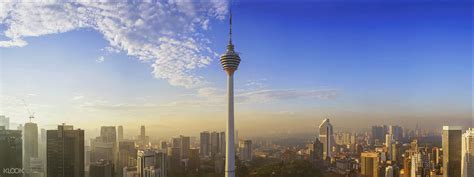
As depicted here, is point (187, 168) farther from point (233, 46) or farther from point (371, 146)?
point (371, 146)

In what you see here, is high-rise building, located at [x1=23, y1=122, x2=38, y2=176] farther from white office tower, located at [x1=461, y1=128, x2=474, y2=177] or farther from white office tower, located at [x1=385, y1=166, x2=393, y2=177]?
white office tower, located at [x1=461, y1=128, x2=474, y2=177]

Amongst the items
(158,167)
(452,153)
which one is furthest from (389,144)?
(158,167)

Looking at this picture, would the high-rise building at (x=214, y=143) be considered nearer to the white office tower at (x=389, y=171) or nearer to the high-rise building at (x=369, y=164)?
the high-rise building at (x=369, y=164)

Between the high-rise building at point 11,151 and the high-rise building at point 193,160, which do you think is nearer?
the high-rise building at point 11,151

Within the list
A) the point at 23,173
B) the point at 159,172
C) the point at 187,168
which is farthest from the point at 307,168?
the point at 23,173

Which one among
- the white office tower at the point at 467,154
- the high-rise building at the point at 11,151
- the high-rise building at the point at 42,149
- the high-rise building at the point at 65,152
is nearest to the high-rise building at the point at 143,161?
the high-rise building at the point at 65,152

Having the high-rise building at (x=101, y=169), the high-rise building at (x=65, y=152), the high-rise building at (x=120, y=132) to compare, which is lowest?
the high-rise building at (x=101, y=169)

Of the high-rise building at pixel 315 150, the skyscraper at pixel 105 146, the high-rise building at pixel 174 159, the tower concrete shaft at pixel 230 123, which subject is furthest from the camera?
the high-rise building at pixel 315 150
